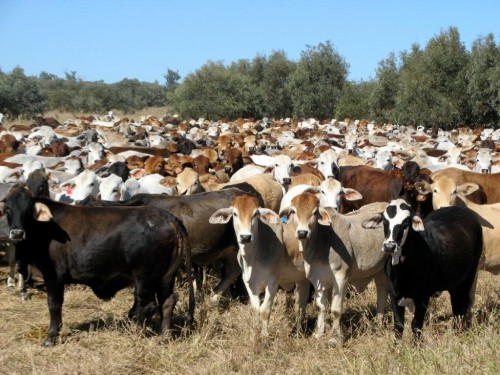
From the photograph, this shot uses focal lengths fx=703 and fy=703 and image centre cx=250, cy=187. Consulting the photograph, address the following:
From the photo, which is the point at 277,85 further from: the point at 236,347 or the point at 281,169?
the point at 236,347

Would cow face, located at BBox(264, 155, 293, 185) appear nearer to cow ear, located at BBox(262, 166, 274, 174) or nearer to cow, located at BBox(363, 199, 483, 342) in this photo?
→ cow ear, located at BBox(262, 166, 274, 174)

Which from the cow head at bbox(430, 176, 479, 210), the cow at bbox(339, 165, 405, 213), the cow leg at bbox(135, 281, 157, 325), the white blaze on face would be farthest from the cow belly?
the cow at bbox(339, 165, 405, 213)

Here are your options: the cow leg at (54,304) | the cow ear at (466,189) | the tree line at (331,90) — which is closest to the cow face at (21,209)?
the cow leg at (54,304)

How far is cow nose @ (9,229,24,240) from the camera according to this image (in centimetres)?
599

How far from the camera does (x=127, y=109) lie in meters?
70.9

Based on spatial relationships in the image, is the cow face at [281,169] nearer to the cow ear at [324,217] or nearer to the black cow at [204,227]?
the black cow at [204,227]

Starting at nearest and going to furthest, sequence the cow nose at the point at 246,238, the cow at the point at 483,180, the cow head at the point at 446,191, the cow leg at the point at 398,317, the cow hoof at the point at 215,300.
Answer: the cow leg at the point at 398,317, the cow nose at the point at 246,238, the cow hoof at the point at 215,300, the cow head at the point at 446,191, the cow at the point at 483,180

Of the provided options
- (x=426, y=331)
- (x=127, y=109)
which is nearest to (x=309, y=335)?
(x=426, y=331)

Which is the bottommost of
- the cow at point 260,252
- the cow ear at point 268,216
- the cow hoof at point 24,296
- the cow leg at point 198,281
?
the cow hoof at point 24,296

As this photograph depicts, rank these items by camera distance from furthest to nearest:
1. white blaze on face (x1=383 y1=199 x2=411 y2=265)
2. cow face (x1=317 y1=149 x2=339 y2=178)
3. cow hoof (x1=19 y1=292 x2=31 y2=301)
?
1. cow face (x1=317 y1=149 x2=339 y2=178)
2. cow hoof (x1=19 y1=292 x2=31 y2=301)
3. white blaze on face (x1=383 y1=199 x2=411 y2=265)

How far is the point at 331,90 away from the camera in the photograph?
53500mm

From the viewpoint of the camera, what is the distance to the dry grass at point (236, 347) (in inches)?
207

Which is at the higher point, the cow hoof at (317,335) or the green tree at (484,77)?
Result: the green tree at (484,77)

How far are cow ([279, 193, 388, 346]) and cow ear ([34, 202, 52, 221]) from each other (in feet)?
7.02
